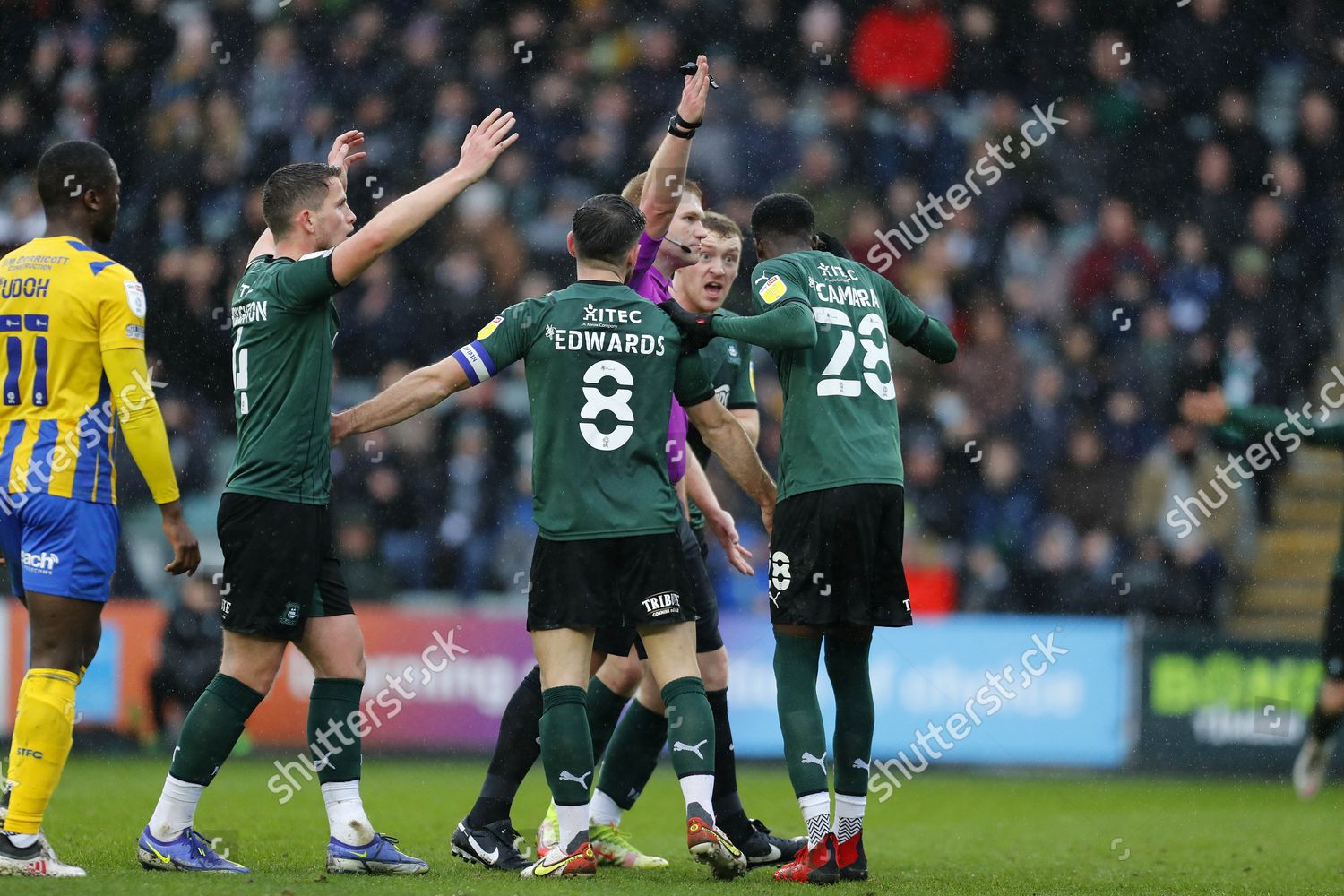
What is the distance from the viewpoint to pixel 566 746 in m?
5.28

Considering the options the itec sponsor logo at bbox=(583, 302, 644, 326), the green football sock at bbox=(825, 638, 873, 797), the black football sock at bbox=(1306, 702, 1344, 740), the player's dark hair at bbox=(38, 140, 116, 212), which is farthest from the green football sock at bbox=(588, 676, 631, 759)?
the black football sock at bbox=(1306, 702, 1344, 740)

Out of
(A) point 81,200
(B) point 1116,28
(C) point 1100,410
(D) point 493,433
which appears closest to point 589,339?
(A) point 81,200

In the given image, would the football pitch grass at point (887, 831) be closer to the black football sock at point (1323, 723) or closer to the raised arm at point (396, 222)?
the black football sock at point (1323, 723)

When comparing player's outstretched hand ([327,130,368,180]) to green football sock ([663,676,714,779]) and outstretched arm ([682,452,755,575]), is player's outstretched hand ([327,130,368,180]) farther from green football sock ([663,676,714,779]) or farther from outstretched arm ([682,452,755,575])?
green football sock ([663,676,714,779])

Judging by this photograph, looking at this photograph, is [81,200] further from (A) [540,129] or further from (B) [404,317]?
(A) [540,129]

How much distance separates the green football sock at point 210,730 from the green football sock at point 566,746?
109cm

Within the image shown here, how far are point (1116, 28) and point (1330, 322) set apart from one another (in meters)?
3.84

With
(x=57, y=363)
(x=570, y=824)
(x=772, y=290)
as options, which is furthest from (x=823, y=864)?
(x=57, y=363)

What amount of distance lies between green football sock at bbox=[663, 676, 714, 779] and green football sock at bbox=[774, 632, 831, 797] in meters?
0.33

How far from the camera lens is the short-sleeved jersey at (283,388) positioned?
5.46 m

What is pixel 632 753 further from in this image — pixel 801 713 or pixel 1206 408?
pixel 1206 408

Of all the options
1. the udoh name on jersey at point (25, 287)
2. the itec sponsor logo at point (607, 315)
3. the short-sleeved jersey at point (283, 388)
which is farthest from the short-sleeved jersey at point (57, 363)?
the itec sponsor logo at point (607, 315)

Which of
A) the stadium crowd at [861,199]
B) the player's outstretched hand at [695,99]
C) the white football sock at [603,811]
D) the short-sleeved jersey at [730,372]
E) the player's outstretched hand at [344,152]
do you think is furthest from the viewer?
the stadium crowd at [861,199]

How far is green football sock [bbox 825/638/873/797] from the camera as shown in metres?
5.71
